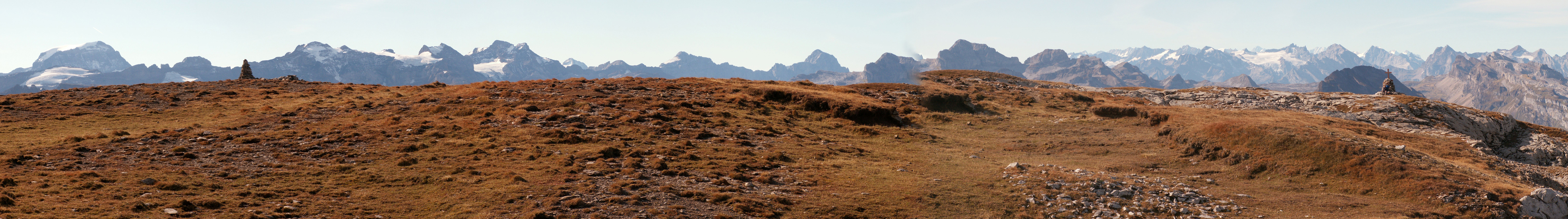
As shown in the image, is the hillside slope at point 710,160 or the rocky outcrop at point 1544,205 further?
the hillside slope at point 710,160

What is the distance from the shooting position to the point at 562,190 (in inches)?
865

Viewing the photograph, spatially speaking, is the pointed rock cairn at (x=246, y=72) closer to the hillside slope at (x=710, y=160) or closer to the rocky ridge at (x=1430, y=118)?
the hillside slope at (x=710, y=160)

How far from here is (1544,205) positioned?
2088cm

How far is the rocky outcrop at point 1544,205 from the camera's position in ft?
67.8

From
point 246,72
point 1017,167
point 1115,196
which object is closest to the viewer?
point 1115,196

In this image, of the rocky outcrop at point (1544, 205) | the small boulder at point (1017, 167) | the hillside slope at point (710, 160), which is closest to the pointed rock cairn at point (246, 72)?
the hillside slope at point (710, 160)

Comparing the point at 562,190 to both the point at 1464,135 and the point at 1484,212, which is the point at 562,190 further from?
the point at 1464,135

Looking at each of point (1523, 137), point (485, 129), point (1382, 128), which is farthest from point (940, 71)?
point (485, 129)

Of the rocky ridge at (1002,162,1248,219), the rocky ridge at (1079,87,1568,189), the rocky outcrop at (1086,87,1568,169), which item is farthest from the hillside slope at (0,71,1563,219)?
the rocky outcrop at (1086,87,1568,169)

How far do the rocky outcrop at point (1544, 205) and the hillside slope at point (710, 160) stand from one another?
1.35 ft

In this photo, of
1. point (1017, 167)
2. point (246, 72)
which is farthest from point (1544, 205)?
point (246, 72)

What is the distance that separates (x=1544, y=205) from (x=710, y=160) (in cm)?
2706

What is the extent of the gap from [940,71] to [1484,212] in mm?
48169

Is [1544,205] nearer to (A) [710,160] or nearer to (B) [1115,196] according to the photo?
(B) [1115,196]
